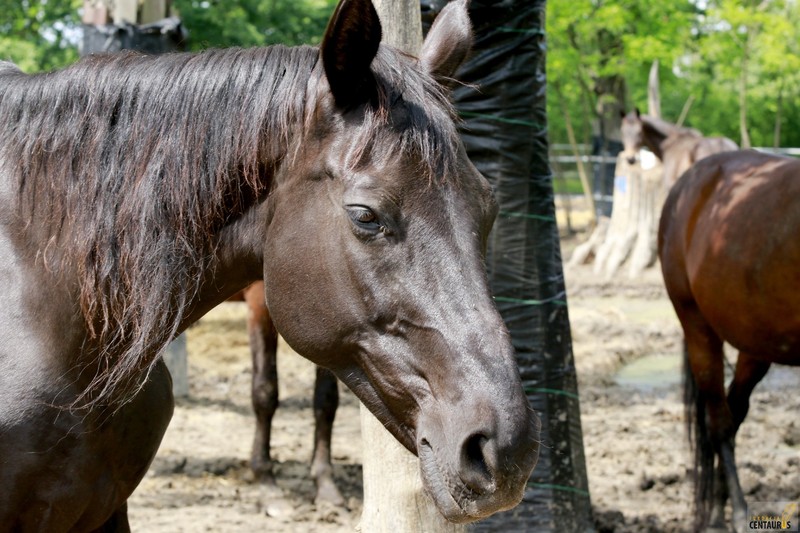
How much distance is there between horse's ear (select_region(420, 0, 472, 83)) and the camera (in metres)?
2.37

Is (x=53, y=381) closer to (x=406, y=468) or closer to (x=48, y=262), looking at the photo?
(x=48, y=262)

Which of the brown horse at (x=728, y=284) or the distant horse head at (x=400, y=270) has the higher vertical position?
the distant horse head at (x=400, y=270)

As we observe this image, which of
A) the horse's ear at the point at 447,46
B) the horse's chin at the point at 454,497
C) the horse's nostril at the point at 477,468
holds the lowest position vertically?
the horse's chin at the point at 454,497

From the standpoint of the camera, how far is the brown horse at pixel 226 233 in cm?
197

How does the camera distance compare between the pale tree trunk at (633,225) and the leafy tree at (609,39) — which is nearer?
the pale tree trunk at (633,225)

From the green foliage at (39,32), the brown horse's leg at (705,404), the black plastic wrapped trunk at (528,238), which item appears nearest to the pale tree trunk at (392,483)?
the black plastic wrapped trunk at (528,238)

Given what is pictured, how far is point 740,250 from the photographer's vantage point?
5074 millimetres

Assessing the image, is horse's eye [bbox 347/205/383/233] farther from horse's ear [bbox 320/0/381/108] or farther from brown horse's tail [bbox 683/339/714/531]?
brown horse's tail [bbox 683/339/714/531]

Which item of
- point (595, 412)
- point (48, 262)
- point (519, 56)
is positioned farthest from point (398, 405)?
point (595, 412)

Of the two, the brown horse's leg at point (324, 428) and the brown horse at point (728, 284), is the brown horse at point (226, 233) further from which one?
the brown horse's leg at point (324, 428)

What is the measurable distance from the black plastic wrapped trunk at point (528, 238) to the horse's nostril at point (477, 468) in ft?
7.74

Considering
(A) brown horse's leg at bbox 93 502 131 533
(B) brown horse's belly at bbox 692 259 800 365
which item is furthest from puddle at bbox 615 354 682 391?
(A) brown horse's leg at bbox 93 502 131 533

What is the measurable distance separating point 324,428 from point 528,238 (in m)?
2.29

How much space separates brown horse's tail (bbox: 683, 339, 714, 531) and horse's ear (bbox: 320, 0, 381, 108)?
3.96m
